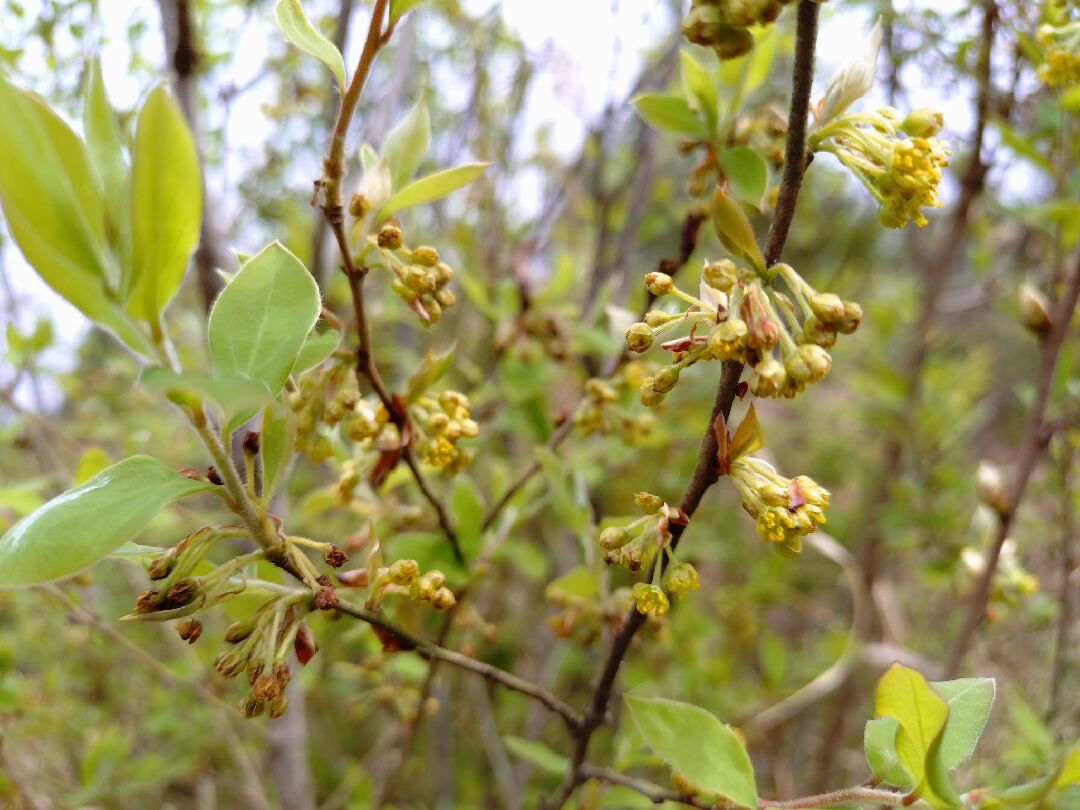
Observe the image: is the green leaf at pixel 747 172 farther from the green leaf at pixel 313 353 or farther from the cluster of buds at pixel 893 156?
the green leaf at pixel 313 353

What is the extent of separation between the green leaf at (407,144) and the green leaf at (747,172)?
0.28m

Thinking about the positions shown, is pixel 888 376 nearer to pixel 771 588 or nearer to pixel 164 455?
pixel 771 588

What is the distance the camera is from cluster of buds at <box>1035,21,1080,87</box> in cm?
81

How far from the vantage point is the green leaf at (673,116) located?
0.79m

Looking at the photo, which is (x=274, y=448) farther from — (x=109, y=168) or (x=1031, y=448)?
(x=1031, y=448)

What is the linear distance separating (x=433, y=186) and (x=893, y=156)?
36cm

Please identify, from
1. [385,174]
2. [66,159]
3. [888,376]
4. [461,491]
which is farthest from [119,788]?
[888,376]

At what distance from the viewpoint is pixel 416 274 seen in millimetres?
676

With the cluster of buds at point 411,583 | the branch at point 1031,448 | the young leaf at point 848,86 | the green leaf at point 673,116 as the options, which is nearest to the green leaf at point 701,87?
the green leaf at point 673,116

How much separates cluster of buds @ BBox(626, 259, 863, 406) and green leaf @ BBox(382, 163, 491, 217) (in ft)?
0.69

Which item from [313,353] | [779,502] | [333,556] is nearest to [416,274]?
[313,353]

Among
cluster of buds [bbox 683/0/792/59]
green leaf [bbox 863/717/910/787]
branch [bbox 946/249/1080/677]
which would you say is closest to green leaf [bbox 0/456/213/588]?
cluster of buds [bbox 683/0/792/59]

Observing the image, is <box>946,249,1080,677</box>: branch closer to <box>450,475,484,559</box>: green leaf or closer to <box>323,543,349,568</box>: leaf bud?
<box>450,475,484,559</box>: green leaf

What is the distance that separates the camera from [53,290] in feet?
1.45
